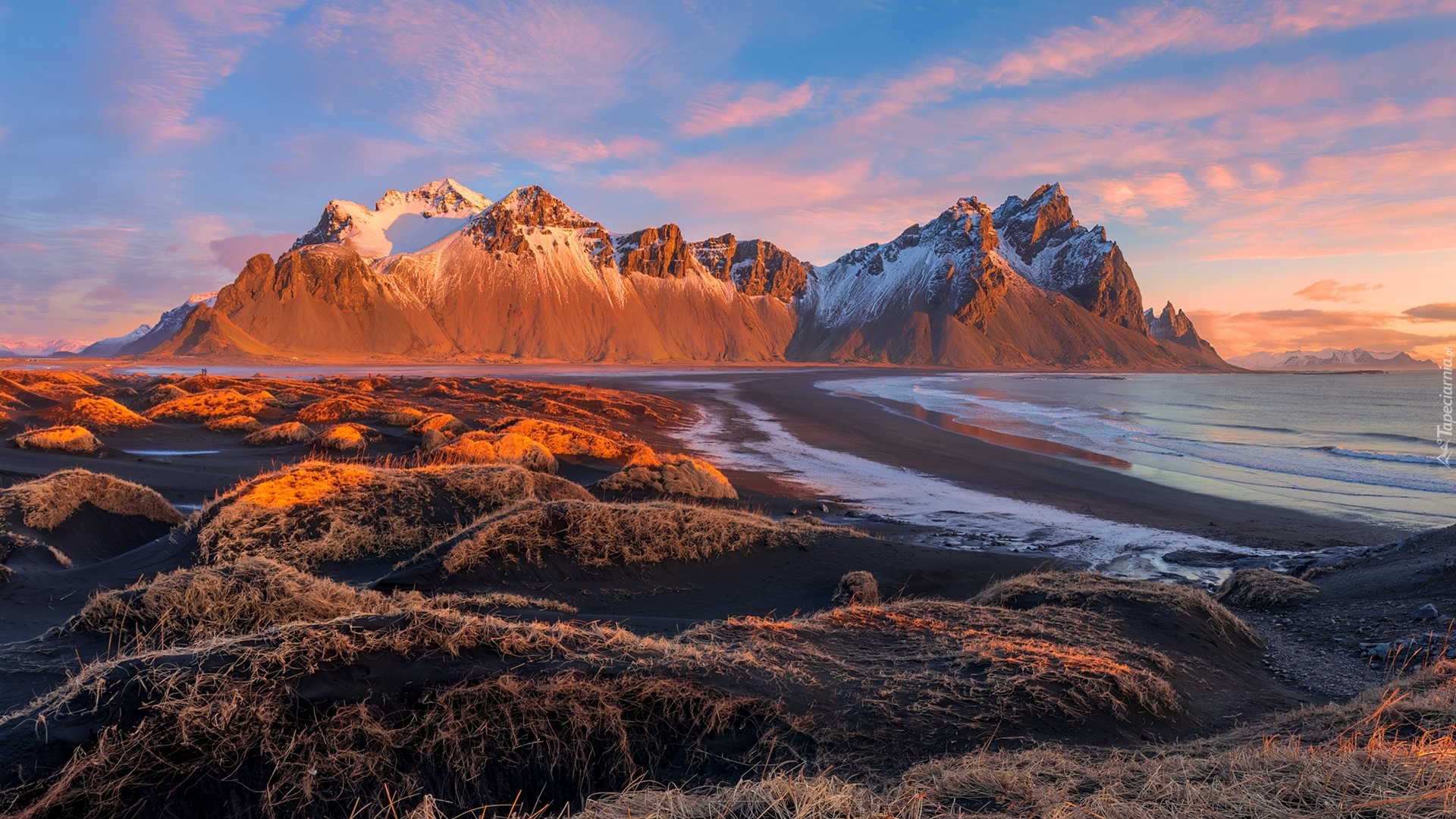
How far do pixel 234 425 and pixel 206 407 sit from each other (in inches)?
179

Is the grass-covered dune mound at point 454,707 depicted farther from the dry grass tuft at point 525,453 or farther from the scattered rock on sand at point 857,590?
the dry grass tuft at point 525,453

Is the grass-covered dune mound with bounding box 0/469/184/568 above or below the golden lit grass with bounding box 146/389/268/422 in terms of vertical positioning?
below

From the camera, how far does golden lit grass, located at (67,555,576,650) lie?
16.4 feet

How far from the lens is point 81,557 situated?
31.4 ft

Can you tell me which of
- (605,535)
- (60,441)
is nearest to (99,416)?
(60,441)

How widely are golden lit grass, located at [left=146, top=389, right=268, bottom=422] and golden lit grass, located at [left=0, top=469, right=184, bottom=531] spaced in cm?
1585

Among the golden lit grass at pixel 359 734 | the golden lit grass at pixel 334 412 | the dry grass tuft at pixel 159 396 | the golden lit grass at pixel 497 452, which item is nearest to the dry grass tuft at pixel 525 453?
A: the golden lit grass at pixel 497 452

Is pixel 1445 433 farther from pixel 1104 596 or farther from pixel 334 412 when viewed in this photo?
pixel 334 412

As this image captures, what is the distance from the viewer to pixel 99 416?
22484 millimetres

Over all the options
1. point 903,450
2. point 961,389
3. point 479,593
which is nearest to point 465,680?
point 479,593

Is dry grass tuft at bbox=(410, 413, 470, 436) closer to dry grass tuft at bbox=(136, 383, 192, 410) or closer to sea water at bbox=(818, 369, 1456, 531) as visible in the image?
dry grass tuft at bbox=(136, 383, 192, 410)

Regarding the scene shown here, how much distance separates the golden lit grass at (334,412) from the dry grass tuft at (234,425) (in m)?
2.26

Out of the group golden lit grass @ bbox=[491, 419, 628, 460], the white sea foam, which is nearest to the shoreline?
the white sea foam

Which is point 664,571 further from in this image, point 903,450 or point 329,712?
point 903,450
